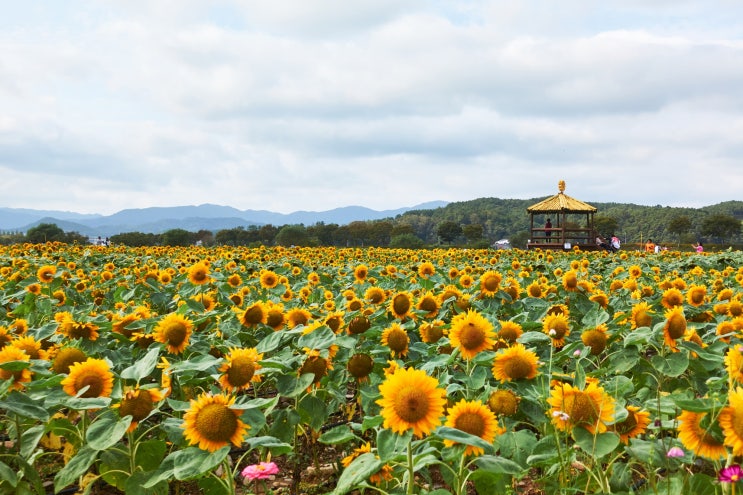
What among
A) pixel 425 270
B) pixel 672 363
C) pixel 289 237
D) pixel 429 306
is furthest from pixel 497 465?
pixel 289 237

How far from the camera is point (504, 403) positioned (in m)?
2.36

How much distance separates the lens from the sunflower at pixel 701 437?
5.64 feet

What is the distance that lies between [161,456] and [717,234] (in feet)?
379

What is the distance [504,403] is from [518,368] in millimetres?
184

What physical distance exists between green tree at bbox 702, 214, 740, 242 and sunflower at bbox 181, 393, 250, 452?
375 feet

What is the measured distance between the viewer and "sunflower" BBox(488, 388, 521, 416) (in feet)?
7.72

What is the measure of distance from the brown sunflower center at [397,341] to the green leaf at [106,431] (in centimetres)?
153

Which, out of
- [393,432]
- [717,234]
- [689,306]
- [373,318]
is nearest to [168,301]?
[373,318]

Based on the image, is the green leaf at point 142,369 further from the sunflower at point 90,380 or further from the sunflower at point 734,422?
the sunflower at point 734,422

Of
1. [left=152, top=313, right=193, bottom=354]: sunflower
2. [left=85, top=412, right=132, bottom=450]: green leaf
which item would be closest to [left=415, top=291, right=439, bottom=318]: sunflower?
[left=152, top=313, right=193, bottom=354]: sunflower

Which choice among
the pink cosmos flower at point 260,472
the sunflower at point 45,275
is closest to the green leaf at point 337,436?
the pink cosmos flower at point 260,472

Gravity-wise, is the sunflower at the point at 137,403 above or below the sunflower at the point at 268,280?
below

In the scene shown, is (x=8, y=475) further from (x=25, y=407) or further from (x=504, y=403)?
(x=504, y=403)

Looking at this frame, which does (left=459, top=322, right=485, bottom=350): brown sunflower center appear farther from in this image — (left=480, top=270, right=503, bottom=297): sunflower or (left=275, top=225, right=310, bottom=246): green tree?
(left=275, top=225, right=310, bottom=246): green tree
